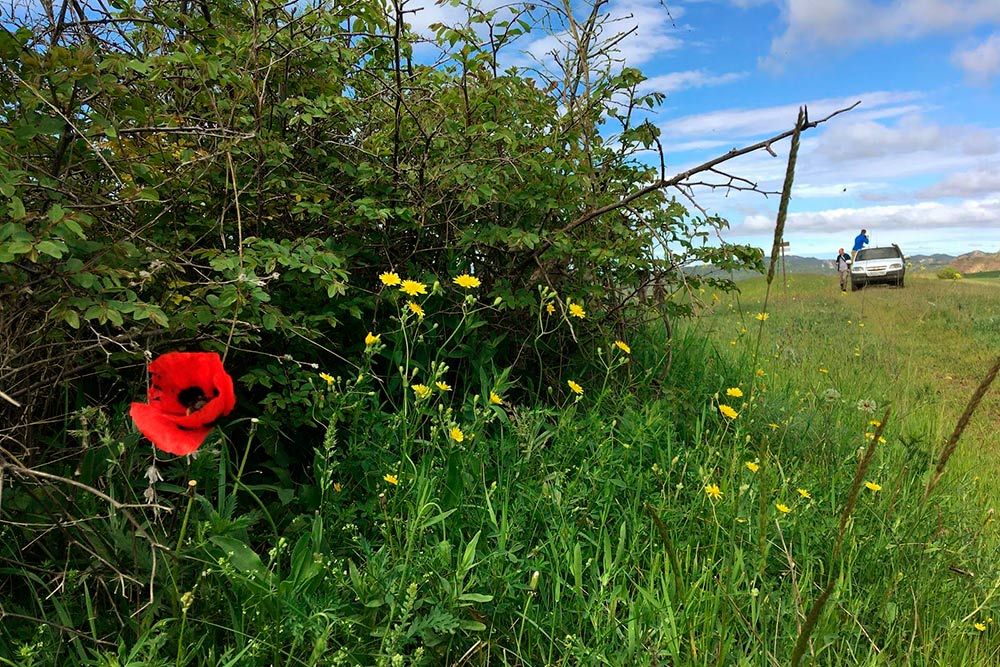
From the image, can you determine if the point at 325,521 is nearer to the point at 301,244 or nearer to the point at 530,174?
the point at 301,244

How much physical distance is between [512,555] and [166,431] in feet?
2.88

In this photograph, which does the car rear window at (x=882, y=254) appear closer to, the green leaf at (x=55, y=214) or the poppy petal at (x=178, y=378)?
the poppy petal at (x=178, y=378)

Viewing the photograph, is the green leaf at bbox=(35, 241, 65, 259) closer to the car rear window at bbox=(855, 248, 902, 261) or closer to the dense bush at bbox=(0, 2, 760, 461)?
the dense bush at bbox=(0, 2, 760, 461)

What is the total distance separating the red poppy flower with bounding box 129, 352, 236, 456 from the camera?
4.25 feet

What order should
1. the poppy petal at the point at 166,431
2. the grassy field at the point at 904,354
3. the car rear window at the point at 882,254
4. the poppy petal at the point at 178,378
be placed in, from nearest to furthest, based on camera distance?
1. the poppy petal at the point at 166,431
2. the poppy petal at the point at 178,378
3. the grassy field at the point at 904,354
4. the car rear window at the point at 882,254

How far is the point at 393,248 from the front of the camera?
2.63 m

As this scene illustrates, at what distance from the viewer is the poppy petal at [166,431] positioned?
50.1 inches

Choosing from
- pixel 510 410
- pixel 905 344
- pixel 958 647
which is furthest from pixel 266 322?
pixel 905 344

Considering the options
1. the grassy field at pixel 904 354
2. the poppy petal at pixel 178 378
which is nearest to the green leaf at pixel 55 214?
the poppy petal at pixel 178 378

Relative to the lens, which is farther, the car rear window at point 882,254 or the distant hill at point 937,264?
the car rear window at point 882,254

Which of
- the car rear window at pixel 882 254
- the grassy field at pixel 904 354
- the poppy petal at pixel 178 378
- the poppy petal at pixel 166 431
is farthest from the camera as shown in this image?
the car rear window at pixel 882 254

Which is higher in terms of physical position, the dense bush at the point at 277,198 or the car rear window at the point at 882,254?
the car rear window at the point at 882,254

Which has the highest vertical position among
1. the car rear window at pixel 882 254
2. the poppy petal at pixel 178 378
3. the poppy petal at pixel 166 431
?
the car rear window at pixel 882 254

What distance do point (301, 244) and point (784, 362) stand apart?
4292 millimetres
